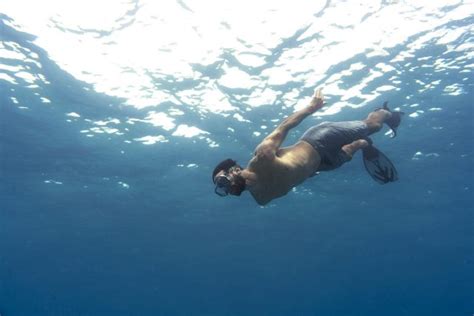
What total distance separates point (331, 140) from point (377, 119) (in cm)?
191

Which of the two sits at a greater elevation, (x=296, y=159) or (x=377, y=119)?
(x=296, y=159)

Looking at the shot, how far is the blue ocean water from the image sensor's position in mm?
13812

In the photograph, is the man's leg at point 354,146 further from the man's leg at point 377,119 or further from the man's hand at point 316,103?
the man's hand at point 316,103

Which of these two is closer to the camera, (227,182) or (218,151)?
(227,182)

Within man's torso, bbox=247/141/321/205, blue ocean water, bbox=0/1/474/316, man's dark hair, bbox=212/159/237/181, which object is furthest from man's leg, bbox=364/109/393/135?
blue ocean water, bbox=0/1/474/316

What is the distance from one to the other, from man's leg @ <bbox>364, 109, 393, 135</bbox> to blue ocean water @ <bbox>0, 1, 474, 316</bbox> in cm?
483

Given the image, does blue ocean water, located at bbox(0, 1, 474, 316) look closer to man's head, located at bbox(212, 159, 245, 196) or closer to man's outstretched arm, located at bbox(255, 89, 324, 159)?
man's outstretched arm, located at bbox(255, 89, 324, 159)

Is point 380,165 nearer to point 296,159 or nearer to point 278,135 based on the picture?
point 296,159

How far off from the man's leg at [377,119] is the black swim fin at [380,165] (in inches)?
17.2

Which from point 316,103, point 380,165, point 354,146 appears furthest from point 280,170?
point 380,165

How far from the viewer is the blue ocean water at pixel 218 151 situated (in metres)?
13.8

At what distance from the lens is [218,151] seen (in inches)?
873

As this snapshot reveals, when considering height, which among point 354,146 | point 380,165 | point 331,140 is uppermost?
point 331,140

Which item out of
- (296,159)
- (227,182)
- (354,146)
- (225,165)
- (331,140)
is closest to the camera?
(227,182)
